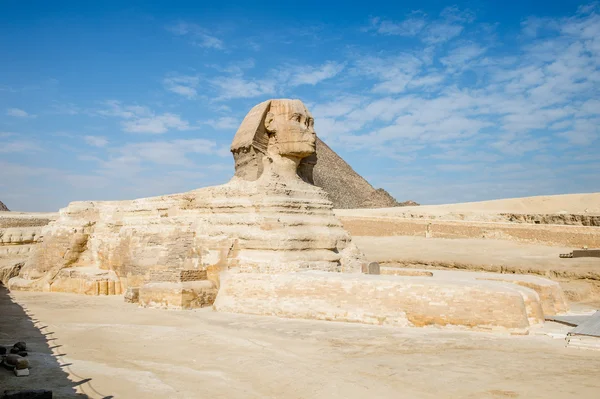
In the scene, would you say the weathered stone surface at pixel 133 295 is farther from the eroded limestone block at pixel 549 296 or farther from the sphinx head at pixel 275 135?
the eroded limestone block at pixel 549 296

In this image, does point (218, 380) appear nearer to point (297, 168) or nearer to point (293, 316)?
point (293, 316)

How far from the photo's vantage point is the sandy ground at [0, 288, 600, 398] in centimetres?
462

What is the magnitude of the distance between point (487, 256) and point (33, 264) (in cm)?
1353

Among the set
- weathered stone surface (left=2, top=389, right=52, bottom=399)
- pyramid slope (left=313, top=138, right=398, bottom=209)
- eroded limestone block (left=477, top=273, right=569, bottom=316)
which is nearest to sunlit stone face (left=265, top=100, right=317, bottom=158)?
eroded limestone block (left=477, top=273, right=569, bottom=316)

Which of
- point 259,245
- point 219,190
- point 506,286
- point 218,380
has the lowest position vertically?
point 218,380

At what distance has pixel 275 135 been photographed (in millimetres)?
10422

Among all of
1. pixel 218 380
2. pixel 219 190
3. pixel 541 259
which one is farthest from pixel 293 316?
pixel 541 259

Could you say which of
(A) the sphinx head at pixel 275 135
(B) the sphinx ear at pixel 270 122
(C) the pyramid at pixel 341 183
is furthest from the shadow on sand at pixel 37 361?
(C) the pyramid at pixel 341 183

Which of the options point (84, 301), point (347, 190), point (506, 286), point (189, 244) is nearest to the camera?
point (506, 286)

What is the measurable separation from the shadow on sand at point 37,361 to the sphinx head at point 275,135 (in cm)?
485

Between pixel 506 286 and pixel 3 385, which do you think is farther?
pixel 506 286

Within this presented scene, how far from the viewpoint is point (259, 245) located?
911 cm

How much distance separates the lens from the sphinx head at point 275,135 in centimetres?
1014

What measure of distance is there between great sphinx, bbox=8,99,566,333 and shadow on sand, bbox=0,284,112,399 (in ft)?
7.25
